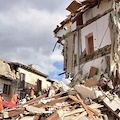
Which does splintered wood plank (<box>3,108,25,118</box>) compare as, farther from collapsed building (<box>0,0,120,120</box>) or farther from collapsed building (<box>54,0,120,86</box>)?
collapsed building (<box>54,0,120,86</box>)

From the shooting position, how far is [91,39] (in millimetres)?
12297

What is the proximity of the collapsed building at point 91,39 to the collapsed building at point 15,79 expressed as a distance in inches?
490

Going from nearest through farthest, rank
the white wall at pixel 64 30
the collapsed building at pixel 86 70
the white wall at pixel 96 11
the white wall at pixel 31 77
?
the collapsed building at pixel 86 70, the white wall at pixel 96 11, the white wall at pixel 64 30, the white wall at pixel 31 77

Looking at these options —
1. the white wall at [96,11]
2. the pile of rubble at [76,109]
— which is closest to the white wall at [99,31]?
the white wall at [96,11]

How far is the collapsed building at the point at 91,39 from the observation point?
396 inches

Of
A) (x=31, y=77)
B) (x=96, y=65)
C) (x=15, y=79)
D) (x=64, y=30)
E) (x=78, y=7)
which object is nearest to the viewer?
(x=96, y=65)

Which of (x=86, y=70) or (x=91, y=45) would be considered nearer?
(x=86, y=70)

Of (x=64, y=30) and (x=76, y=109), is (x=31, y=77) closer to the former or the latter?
(x=64, y=30)

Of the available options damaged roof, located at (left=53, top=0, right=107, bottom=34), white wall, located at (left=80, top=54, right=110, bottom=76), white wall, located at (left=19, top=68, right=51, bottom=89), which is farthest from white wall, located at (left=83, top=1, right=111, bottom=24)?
white wall, located at (left=19, top=68, right=51, bottom=89)

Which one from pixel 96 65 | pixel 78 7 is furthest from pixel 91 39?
pixel 78 7

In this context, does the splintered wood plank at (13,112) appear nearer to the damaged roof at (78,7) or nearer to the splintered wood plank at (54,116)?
the splintered wood plank at (54,116)

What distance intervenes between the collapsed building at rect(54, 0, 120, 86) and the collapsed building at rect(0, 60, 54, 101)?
12.4 m

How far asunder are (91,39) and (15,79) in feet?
52.6

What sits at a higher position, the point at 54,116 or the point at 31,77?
the point at 31,77
